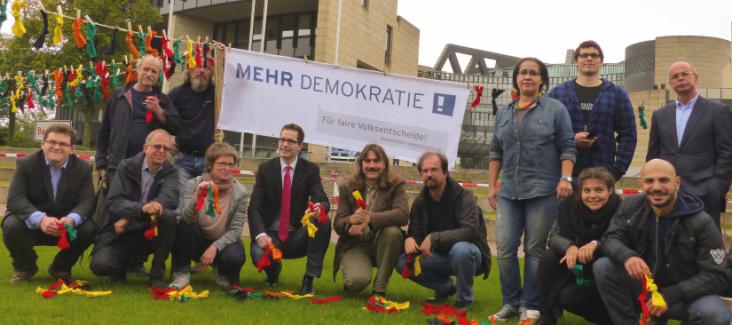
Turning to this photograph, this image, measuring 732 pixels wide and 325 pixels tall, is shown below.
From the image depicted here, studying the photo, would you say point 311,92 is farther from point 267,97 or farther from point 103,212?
point 103,212

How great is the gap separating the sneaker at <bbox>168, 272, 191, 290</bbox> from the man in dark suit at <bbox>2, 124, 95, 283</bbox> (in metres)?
0.74

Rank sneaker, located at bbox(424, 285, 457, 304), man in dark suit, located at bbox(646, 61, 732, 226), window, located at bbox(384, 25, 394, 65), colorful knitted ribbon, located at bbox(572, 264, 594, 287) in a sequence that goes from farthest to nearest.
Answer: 1. window, located at bbox(384, 25, 394, 65)
2. sneaker, located at bbox(424, 285, 457, 304)
3. man in dark suit, located at bbox(646, 61, 732, 226)
4. colorful knitted ribbon, located at bbox(572, 264, 594, 287)

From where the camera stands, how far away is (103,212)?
534 cm

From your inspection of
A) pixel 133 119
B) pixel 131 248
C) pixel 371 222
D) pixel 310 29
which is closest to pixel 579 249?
pixel 371 222

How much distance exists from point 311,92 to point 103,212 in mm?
2573

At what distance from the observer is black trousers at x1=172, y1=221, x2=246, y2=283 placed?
5188 mm

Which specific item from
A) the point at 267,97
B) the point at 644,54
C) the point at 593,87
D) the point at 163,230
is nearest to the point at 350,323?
the point at 163,230

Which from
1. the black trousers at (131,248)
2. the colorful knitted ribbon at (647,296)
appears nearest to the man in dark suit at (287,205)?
the black trousers at (131,248)

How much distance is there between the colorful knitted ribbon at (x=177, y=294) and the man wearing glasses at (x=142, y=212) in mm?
247

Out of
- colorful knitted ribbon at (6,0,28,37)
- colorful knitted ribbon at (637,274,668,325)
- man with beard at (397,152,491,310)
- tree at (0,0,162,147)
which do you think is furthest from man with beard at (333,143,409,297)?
tree at (0,0,162,147)

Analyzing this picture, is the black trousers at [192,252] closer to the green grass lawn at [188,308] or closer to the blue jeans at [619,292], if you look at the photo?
the green grass lawn at [188,308]

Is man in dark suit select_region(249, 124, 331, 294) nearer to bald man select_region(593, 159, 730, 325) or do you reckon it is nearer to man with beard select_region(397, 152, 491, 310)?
man with beard select_region(397, 152, 491, 310)

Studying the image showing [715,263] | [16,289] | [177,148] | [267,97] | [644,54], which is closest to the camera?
[715,263]

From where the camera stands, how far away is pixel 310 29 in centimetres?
3052
